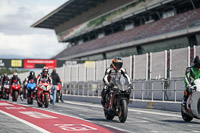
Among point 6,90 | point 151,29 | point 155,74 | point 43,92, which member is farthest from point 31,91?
point 151,29

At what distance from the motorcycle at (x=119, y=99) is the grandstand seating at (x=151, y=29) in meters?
28.2

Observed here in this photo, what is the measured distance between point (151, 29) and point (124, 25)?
11.5 metres

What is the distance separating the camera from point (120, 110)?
10.5 meters

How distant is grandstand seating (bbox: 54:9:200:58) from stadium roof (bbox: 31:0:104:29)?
6026 millimetres

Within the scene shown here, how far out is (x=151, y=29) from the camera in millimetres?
48094

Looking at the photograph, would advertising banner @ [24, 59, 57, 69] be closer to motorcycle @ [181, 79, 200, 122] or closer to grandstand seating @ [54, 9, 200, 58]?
grandstand seating @ [54, 9, 200, 58]

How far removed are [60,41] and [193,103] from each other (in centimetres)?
7795

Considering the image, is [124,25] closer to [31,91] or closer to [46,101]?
[31,91]

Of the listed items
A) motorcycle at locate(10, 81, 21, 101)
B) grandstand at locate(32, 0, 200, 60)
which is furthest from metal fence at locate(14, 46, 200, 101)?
grandstand at locate(32, 0, 200, 60)

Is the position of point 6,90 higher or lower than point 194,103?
higher

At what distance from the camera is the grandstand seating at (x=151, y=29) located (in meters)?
40.7

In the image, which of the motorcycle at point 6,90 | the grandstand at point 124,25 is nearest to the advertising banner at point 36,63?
the grandstand at point 124,25

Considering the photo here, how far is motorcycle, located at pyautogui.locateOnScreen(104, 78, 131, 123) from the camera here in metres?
10.2

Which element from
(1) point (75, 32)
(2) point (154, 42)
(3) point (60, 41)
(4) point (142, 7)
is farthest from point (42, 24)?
(2) point (154, 42)
